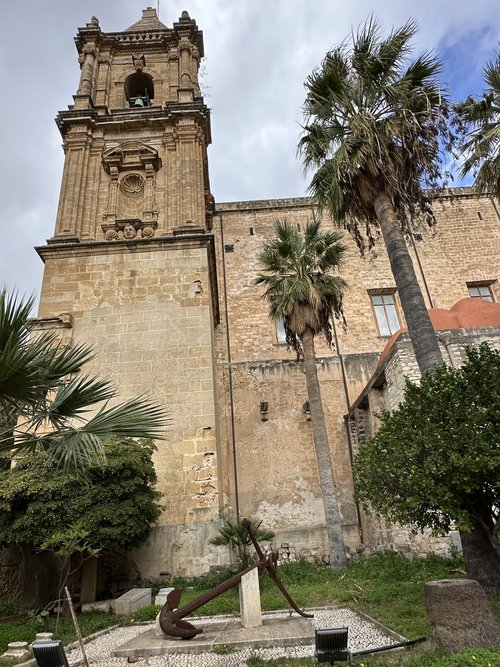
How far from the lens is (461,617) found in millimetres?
3996

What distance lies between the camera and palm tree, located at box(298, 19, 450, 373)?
8.00m

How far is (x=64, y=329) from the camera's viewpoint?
38.7ft

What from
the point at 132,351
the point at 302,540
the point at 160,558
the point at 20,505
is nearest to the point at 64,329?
the point at 132,351

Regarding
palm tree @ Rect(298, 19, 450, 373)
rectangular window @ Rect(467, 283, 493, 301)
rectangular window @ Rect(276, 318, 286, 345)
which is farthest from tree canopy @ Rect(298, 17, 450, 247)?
rectangular window @ Rect(467, 283, 493, 301)

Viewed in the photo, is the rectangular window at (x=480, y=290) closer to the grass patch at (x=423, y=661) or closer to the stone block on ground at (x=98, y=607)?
the stone block on ground at (x=98, y=607)

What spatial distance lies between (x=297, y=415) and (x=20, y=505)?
990 cm

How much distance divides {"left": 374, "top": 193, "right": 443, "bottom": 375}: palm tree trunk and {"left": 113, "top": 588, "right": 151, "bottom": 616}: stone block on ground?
245 inches

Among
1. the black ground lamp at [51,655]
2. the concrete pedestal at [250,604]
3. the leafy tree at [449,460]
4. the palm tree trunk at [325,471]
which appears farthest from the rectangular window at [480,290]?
the black ground lamp at [51,655]

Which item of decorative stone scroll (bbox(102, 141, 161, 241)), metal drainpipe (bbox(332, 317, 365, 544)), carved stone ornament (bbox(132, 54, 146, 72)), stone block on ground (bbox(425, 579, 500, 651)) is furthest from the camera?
carved stone ornament (bbox(132, 54, 146, 72))

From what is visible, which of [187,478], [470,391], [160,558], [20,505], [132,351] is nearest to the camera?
[470,391]

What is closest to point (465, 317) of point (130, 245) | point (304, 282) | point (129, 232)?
point (304, 282)

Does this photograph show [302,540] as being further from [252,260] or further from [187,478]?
[252,260]

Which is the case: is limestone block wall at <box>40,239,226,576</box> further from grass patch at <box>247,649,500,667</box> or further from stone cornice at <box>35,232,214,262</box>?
grass patch at <box>247,649,500,667</box>

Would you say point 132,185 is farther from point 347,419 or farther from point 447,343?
point 347,419
